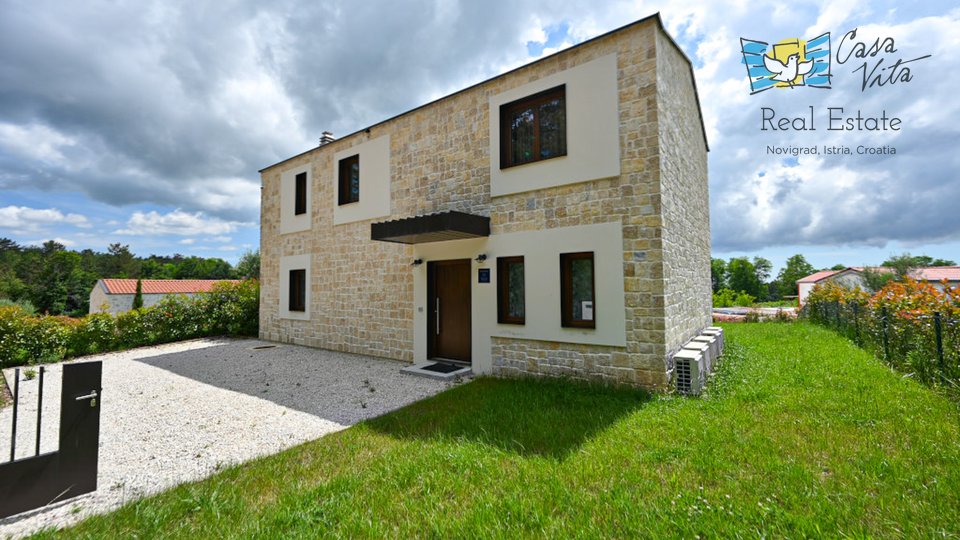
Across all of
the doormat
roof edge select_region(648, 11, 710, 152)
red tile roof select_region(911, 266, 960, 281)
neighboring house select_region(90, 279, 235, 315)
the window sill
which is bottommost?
the doormat

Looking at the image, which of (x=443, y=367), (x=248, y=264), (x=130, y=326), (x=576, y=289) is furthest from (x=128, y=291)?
(x=576, y=289)

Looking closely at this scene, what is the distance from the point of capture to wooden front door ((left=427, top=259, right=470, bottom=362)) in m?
8.34

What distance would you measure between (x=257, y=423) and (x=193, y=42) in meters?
7.44

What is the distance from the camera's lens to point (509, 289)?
24.9 ft

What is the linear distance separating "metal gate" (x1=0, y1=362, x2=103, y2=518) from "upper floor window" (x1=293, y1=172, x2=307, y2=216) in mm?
9371

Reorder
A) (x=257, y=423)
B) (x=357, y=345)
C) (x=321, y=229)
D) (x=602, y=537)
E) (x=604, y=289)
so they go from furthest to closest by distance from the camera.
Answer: (x=321, y=229) < (x=357, y=345) < (x=604, y=289) < (x=257, y=423) < (x=602, y=537)

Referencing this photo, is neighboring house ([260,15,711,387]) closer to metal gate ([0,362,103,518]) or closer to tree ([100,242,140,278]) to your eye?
metal gate ([0,362,103,518])

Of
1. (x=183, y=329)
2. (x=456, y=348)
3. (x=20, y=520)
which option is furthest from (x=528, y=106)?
(x=183, y=329)

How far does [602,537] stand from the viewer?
2.57 m

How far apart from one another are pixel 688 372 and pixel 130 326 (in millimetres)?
15071

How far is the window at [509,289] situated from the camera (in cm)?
745

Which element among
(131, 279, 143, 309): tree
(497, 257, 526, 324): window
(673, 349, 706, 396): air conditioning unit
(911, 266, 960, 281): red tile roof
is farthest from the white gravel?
(911, 266, 960, 281): red tile roof

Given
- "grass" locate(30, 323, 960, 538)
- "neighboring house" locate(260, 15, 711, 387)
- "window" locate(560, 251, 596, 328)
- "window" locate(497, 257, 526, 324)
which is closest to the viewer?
"grass" locate(30, 323, 960, 538)

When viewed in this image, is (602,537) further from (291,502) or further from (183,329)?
(183,329)
